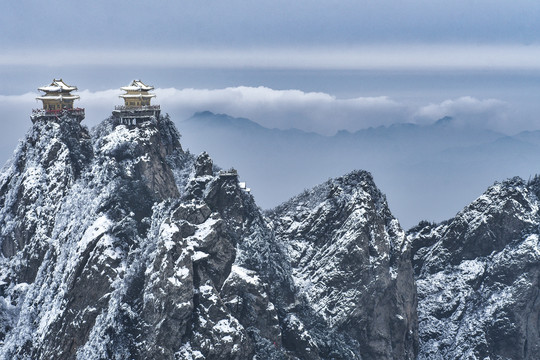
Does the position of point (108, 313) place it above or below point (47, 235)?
below

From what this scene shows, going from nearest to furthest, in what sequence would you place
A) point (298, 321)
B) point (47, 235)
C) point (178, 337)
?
1. point (178, 337)
2. point (298, 321)
3. point (47, 235)

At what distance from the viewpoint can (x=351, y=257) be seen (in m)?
200

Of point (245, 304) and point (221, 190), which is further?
point (221, 190)

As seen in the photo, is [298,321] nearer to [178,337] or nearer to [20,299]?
[178,337]

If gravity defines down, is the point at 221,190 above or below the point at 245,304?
above

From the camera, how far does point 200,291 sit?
171500 mm

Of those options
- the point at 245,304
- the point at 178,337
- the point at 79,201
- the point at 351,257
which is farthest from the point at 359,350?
the point at 79,201

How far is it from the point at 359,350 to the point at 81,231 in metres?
54.1

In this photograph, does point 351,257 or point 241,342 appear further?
point 351,257

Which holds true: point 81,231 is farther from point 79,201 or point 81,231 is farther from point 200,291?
point 200,291

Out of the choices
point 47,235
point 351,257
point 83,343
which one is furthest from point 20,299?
point 351,257

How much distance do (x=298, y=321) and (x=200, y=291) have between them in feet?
74.3

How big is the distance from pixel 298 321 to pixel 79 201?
4500 cm

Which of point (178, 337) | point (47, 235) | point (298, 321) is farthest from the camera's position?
point (47, 235)
